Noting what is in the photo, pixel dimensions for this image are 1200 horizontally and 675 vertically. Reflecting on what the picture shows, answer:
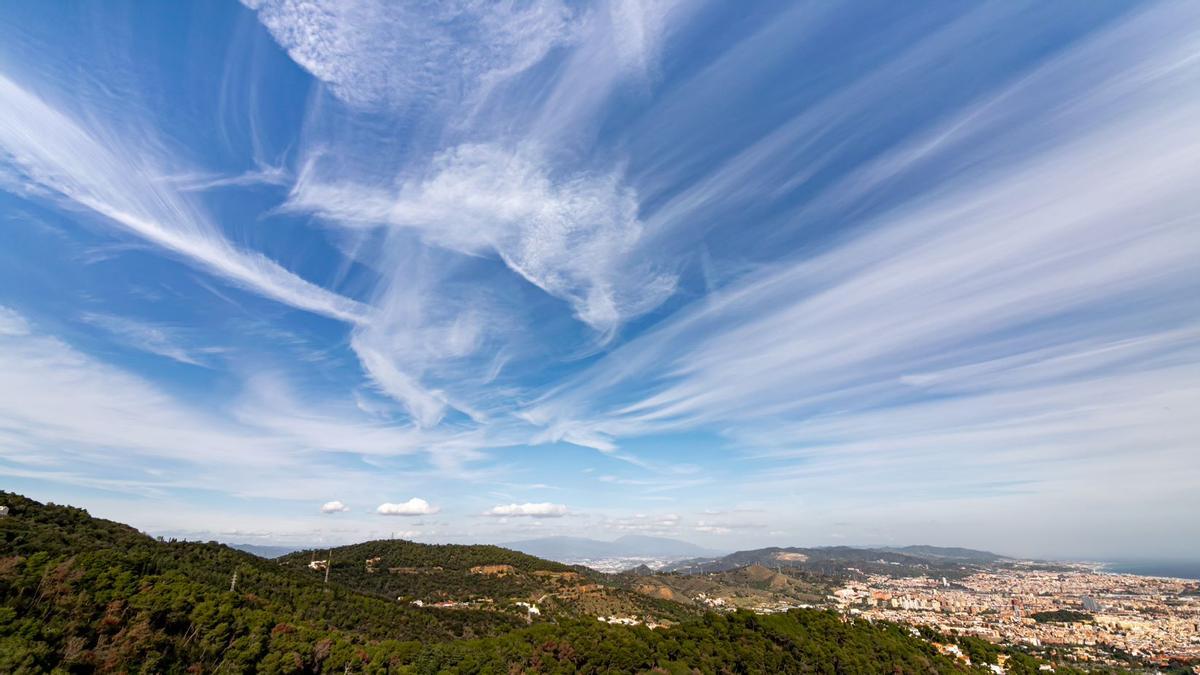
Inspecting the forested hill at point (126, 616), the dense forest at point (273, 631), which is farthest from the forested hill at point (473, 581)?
the forested hill at point (126, 616)

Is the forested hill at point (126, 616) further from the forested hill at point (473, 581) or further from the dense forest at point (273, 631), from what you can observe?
the forested hill at point (473, 581)

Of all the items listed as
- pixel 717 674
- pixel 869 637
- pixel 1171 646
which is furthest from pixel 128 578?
pixel 1171 646

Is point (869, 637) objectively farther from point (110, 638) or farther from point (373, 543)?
point (373, 543)

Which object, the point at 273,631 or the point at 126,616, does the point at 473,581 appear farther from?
the point at 126,616

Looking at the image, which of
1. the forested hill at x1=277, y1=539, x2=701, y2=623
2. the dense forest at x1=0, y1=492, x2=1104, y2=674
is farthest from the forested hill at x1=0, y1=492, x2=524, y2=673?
the forested hill at x1=277, y1=539, x2=701, y2=623

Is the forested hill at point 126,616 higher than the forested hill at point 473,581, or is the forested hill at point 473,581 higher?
the forested hill at point 126,616

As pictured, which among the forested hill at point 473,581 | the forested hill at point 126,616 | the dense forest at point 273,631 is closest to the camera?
the forested hill at point 126,616

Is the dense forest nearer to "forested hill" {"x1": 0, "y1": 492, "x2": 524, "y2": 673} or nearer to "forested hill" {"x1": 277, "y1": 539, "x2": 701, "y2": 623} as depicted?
"forested hill" {"x1": 0, "y1": 492, "x2": 524, "y2": 673}

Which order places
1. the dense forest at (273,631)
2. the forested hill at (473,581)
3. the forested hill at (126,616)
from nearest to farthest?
the forested hill at (126,616) → the dense forest at (273,631) → the forested hill at (473,581)

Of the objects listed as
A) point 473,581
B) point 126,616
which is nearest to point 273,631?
point 126,616

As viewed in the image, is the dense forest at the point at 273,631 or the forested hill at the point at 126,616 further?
the dense forest at the point at 273,631
